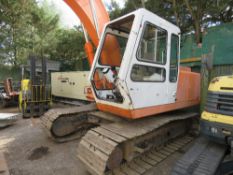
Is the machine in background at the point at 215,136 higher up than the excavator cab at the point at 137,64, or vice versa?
the excavator cab at the point at 137,64

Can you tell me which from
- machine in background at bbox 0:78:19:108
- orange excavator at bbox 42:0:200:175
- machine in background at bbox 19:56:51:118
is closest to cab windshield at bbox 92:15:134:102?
orange excavator at bbox 42:0:200:175

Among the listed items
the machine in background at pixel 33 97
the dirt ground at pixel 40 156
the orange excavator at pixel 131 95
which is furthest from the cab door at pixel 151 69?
the machine in background at pixel 33 97

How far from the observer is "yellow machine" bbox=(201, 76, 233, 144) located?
237cm

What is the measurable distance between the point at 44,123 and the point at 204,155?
341 cm

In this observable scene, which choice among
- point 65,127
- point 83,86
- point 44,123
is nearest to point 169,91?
point 65,127

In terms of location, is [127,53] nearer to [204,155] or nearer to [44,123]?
[204,155]

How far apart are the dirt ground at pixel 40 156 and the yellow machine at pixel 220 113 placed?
1.05 metres

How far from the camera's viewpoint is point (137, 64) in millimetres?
2701

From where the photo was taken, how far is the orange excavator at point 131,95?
2582 mm

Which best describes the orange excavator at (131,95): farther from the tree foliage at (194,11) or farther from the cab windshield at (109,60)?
the tree foliage at (194,11)

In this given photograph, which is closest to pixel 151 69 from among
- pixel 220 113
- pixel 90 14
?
pixel 220 113

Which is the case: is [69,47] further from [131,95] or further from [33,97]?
[131,95]

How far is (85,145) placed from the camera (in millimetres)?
2707

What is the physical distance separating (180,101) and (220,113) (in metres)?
1.13
